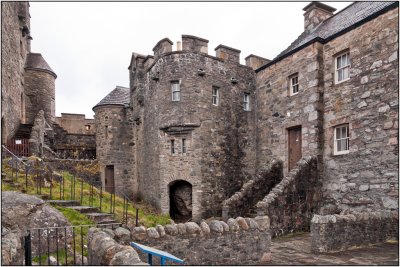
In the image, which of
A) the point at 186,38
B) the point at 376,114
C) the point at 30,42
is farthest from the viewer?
the point at 30,42

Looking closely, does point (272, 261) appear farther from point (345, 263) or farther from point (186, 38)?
point (186, 38)

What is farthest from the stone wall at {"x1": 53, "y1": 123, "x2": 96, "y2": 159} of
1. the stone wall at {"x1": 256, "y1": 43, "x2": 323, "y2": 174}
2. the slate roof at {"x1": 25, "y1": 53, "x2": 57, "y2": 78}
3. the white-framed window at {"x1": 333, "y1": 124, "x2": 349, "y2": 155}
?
the white-framed window at {"x1": 333, "y1": 124, "x2": 349, "y2": 155}

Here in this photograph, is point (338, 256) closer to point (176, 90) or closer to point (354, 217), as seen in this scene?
point (354, 217)

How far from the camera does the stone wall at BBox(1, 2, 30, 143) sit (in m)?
15.5

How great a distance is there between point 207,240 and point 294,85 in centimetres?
996

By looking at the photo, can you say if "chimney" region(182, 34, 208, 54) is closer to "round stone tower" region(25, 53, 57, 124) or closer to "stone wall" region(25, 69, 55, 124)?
"round stone tower" region(25, 53, 57, 124)

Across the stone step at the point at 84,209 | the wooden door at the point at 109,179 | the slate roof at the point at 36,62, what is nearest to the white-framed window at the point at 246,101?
the wooden door at the point at 109,179

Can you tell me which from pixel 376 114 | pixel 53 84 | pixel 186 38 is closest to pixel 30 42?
pixel 53 84

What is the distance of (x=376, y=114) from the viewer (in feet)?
36.3

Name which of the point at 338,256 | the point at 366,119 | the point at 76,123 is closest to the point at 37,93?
the point at 76,123

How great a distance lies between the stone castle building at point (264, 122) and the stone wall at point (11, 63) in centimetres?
523

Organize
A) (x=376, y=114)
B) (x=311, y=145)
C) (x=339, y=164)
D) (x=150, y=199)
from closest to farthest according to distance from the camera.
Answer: (x=376, y=114)
(x=339, y=164)
(x=311, y=145)
(x=150, y=199)

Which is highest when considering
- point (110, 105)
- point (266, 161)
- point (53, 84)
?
point (53, 84)

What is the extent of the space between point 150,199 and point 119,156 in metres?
4.42
